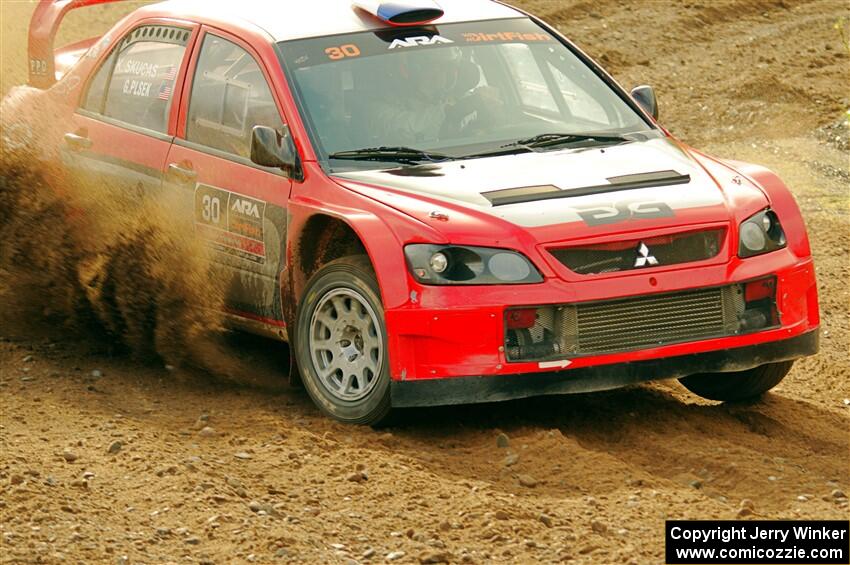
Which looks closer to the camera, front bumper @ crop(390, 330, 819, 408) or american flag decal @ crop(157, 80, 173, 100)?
→ front bumper @ crop(390, 330, 819, 408)

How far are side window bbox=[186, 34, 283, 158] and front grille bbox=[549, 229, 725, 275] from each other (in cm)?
166

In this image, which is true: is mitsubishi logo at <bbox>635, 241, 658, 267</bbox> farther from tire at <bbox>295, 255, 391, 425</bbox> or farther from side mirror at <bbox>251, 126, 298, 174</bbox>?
side mirror at <bbox>251, 126, 298, 174</bbox>

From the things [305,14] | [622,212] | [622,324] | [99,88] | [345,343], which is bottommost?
[345,343]

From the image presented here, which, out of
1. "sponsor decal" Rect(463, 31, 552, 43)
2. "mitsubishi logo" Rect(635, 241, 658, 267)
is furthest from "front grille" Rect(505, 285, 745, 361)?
"sponsor decal" Rect(463, 31, 552, 43)

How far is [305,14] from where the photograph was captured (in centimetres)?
817

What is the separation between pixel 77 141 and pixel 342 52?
1.72m

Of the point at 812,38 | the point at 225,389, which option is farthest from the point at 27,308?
the point at 812,38

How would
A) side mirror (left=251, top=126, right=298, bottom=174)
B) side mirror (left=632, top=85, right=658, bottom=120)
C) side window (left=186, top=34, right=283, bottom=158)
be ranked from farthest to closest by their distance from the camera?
side mirror (left=632, top=85, right=658, bottom=120) < side window (left=186, top=34, right=283, bottom=158) < side mirror (left=251, top=126, right=298, bottom=174)

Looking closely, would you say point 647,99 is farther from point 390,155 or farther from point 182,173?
point 182,173

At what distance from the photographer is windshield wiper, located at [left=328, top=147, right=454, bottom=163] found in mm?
7418

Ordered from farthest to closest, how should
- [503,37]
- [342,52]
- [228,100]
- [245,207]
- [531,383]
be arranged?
1. [503,37]
2. [228,100]
3. [342,52]
4. [245,207]
5. [531,383]

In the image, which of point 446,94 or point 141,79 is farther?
point 141,79

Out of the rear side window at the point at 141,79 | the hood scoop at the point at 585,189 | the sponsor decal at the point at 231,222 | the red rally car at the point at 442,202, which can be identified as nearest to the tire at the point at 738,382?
the red rally car at the point at 442,202

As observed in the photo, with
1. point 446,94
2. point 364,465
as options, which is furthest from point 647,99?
point 364,465
